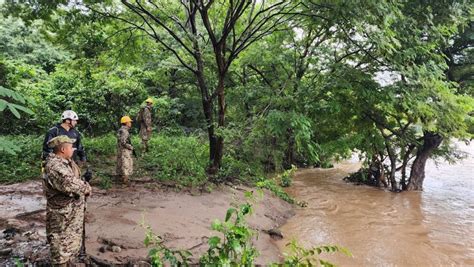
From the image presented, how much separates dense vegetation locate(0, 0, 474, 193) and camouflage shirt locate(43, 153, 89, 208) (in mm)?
4431

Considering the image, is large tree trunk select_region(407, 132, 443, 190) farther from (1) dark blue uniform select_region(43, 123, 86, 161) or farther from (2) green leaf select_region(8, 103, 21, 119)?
(2) green leaf select_region(8, 103, 21, 119)

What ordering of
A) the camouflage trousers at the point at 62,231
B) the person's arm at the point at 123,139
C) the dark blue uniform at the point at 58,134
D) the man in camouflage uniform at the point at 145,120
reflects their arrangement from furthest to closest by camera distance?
the man in camouflage uniform at the point at 145,120, the person's arm at the point at 123,139, the dark blue uniform at the point at 58,134, the camouflage trousers at the point at 62,231

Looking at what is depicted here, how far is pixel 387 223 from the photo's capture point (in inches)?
373

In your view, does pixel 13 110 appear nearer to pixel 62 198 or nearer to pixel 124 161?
pixel 62 198

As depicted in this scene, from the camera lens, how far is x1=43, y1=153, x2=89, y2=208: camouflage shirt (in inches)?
157

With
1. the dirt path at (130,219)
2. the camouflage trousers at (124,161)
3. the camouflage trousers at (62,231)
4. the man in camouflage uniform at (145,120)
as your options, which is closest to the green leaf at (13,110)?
the camouflage trousers at (62,231)

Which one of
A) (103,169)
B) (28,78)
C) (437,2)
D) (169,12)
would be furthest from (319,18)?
(28,78)

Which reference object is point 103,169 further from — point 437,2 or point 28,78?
point 437,2

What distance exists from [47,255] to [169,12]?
7.77 m

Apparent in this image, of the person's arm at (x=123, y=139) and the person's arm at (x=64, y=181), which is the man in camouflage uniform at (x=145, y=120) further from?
the person's arm at (x=64, y=181)

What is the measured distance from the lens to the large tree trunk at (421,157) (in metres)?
12.7

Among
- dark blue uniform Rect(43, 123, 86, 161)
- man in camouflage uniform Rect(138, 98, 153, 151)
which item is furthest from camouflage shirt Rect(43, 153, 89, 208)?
man in camouflage uniform Rect(138, 98, 153, 151)

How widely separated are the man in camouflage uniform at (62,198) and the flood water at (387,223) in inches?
172

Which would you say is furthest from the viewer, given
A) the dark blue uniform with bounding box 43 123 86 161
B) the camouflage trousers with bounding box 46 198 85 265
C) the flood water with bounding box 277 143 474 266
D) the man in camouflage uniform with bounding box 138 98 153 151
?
the man in camouflage uniform with bounding box 138 98 153 151
